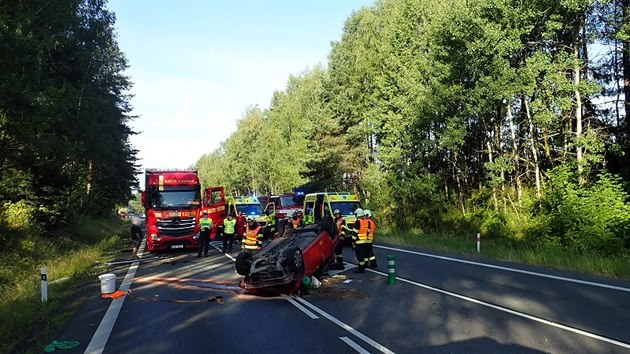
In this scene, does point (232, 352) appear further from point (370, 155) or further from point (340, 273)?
point (370, 155)

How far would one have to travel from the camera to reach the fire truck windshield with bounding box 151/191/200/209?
2120 centimetres

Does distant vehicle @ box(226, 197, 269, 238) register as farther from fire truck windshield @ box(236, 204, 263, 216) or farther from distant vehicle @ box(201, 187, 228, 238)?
distant vehicle @ box(201, 187, 228, 238)

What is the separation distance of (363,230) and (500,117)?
14.4 metres

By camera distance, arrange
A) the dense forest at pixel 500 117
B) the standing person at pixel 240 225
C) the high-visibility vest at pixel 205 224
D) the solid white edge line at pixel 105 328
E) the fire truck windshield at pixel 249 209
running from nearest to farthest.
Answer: the solid white edge line at pixel 105 328
the dense forest at pixel 500 117
the high-visibility vest at pixel 205 224
the standing person at pixel 240 225
the fire truck windshield at pixel 249 209

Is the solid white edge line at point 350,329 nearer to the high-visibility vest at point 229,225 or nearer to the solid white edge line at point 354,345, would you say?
the solid white edge line at point 354,345

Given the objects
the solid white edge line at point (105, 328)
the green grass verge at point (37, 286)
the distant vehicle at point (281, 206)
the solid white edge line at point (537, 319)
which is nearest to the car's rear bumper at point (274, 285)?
the solid white edge line at point (105, 328)

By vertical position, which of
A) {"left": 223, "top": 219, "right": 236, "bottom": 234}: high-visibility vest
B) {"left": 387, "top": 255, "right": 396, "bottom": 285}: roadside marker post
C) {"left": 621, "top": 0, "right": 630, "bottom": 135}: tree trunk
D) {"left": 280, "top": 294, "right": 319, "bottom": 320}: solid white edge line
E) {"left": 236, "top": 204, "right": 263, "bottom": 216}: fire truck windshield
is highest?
{"left": 621, "top": 0, "right": 630, "bottom": 135}: tree trunk

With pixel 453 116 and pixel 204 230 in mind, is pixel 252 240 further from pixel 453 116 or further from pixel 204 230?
pixel 453 116

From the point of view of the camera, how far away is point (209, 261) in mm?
17766

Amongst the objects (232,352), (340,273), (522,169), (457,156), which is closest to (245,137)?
(457,156)

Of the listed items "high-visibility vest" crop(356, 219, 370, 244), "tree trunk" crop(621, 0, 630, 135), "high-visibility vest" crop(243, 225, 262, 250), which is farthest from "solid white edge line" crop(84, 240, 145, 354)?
"tree trunk" crop(621, 0, 630, 135)

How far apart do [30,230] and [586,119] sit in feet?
75.0

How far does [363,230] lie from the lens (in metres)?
13.6

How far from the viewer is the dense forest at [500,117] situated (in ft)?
57.5
